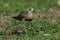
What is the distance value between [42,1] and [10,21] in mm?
4333

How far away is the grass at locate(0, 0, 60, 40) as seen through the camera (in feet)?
26.2

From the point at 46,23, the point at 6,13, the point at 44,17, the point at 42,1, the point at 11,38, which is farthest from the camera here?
the point at 42,1

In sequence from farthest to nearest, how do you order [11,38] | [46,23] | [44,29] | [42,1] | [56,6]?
[42,1] → [56,6] → [46,23] → [44,29] → [11,38]

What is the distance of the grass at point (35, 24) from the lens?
315 inches

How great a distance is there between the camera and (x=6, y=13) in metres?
11.9

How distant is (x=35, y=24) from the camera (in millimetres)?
9430

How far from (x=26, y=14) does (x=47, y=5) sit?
372cm

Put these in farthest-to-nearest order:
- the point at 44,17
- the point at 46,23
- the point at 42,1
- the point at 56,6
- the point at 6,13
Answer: the point at 42,1 → the point at 56,6 → the point at 6,13 → the point at 44,17 → the point at 46,23

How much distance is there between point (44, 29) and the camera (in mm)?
8781

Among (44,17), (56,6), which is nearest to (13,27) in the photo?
(44,17)

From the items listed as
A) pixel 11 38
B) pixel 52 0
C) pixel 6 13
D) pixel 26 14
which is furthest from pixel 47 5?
pixel 11 38

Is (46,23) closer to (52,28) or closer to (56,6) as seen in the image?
(52,28)

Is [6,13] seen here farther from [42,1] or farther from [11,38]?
[11,38]

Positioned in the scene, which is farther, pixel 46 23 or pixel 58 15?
pixel 58 15
